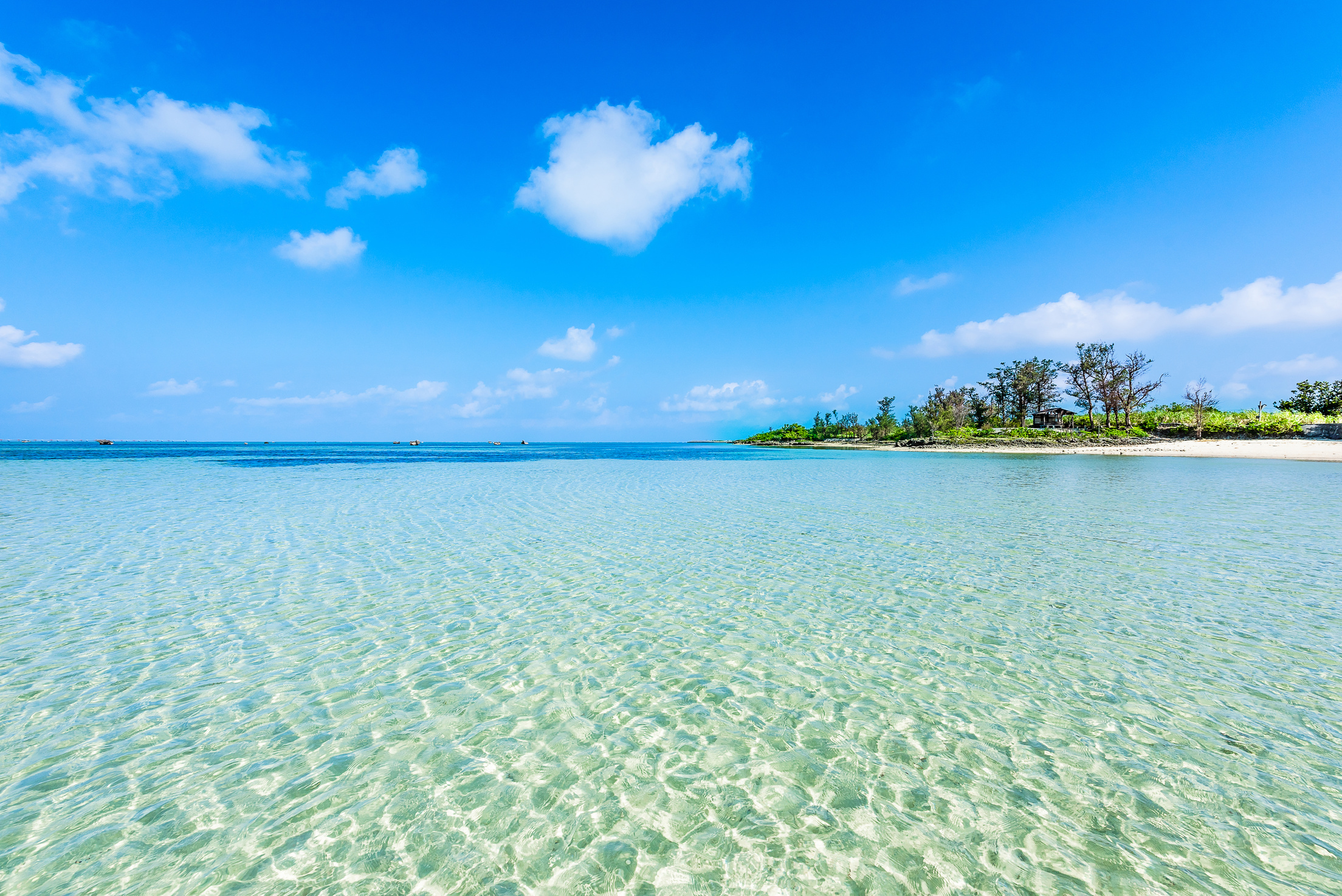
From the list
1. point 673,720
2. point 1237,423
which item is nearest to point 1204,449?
point 1237,423

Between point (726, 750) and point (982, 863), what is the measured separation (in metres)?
2.32

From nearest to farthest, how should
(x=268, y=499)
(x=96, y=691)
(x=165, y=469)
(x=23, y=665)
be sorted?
(x=96, y=691)
(x=23, y=665)
(x=268, y=499)
(x=165, y=469)

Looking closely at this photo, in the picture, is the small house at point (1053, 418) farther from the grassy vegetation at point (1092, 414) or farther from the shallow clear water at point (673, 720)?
the shallow clear water at point (673, 720)

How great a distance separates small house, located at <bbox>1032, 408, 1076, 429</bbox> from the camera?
102938 mm

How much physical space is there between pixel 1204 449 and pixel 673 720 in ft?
287

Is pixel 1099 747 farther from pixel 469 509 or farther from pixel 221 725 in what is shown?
pixel 469 509

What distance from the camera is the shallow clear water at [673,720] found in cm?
412

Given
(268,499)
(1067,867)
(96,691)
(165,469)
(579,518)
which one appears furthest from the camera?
(165,469)

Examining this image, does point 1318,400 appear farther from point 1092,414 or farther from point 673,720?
point 673,720

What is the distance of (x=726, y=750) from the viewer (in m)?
5.54

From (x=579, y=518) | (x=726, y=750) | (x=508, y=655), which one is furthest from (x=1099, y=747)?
(x=579, y=518)

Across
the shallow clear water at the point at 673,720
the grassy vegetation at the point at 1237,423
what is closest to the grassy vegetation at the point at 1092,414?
the grassy vegetation at the point at 1237,423

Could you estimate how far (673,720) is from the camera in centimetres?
612

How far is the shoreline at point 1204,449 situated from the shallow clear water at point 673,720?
65.3 m
